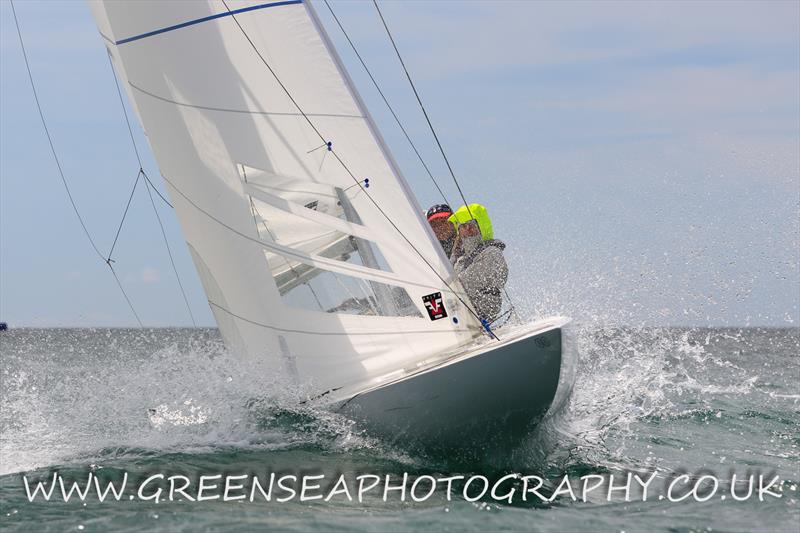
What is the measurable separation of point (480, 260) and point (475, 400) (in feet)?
4.57

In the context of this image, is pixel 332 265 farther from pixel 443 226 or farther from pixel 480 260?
pixel 443 226

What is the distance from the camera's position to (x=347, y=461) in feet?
18.4

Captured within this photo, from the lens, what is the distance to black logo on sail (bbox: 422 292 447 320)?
5.91 metres

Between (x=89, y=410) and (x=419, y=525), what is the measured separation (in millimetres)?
3851

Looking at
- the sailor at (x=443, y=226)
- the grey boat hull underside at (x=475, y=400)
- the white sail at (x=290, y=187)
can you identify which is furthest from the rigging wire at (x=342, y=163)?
the sailor at (x=443, y=226)

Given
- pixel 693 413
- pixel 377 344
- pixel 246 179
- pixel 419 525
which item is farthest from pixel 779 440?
pixel 246 179

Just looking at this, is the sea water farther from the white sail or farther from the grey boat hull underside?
the white sail

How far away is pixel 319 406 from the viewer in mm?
5949

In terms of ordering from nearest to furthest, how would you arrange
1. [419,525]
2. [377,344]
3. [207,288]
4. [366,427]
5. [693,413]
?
[419,525]
[366,427]
[377,344]
[207,288]
[693,413]

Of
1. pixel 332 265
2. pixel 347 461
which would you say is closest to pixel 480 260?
pixel 332 265

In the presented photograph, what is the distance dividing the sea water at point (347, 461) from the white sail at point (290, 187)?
492 mm

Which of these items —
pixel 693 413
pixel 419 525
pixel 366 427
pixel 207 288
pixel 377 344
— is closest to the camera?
pixel 419 525

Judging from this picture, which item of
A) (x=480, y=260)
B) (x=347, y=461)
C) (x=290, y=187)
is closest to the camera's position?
(x=347, y=461)

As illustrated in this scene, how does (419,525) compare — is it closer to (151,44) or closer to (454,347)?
(454,347)
